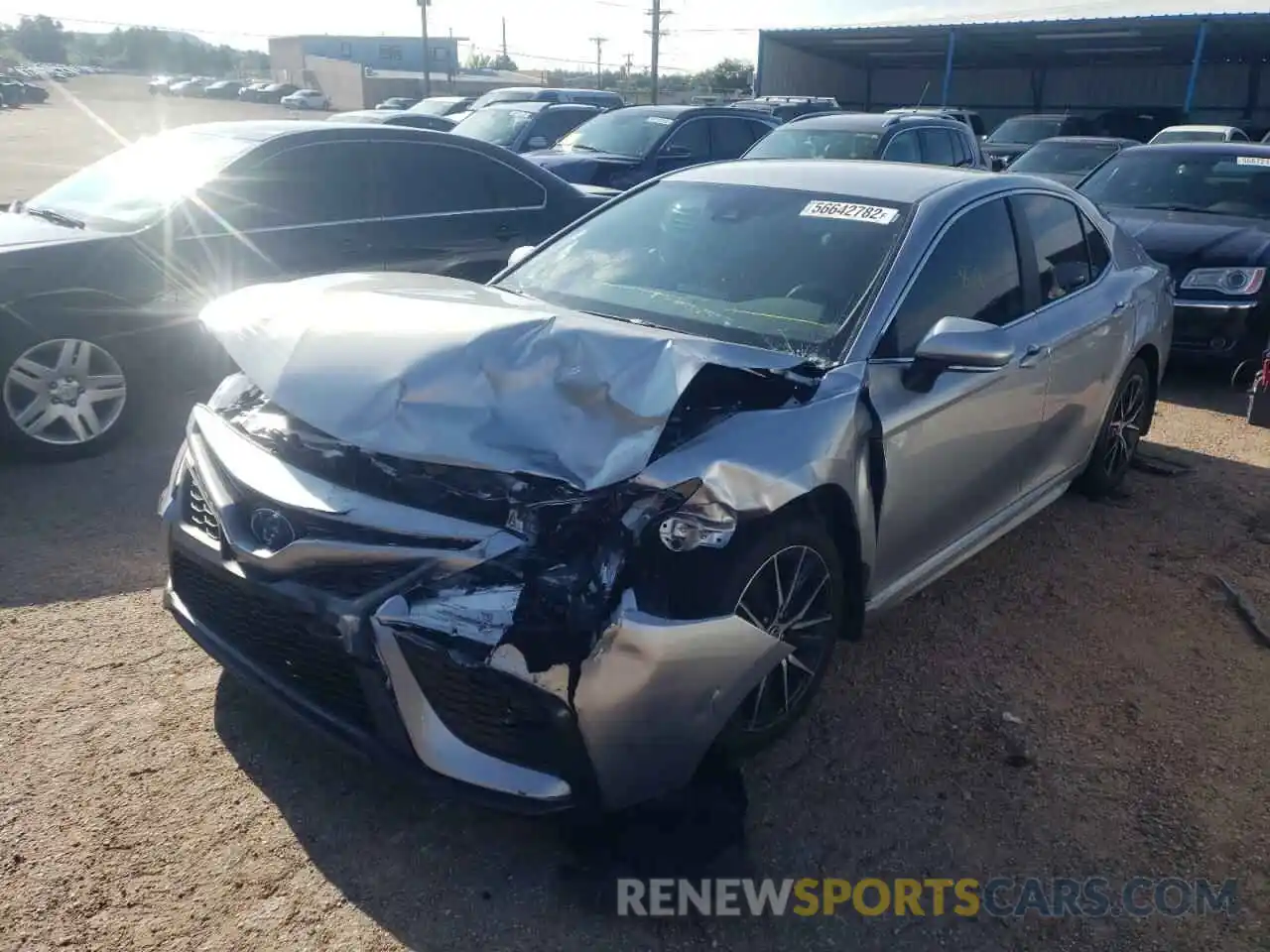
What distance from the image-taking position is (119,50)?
91.0 meters

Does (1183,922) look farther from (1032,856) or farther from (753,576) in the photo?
(753,576)

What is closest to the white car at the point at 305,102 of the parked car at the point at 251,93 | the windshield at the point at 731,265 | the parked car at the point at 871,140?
the parked car at the point at 251,93

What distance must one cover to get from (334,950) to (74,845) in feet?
2.65

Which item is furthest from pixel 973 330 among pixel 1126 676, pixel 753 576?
pixel 1126 676

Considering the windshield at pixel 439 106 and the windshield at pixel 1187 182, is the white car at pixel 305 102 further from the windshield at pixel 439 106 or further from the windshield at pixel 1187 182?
the windshield at pixel 1187 182

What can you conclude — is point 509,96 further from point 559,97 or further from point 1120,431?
point 1120,431

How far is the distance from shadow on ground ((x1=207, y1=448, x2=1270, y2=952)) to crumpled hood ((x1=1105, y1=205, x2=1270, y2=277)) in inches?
161

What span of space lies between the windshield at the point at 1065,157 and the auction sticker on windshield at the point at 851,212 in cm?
1069

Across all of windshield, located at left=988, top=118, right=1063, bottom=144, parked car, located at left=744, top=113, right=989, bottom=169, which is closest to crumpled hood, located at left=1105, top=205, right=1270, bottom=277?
parked car, located at left=744, top=113, right=989, bottom=169

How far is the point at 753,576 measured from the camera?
2.68 m

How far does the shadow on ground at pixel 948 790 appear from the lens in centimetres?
249

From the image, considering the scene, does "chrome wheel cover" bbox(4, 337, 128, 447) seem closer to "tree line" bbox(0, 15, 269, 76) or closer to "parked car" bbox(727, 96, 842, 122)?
"parked car" bbox(727, 96, 842, 122)

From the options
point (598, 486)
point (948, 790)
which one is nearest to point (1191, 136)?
point (948, 790)

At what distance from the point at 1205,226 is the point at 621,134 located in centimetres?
612
